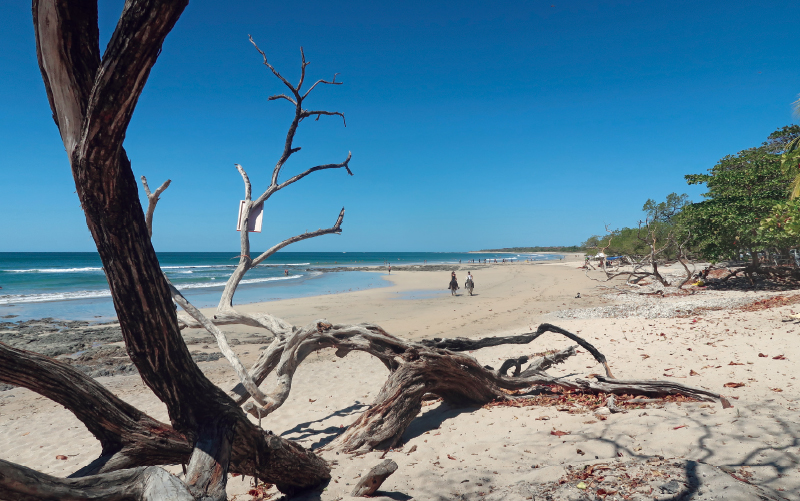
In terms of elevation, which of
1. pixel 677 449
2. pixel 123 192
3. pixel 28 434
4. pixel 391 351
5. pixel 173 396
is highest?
pixel 123 192

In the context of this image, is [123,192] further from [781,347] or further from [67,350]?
[67,350]

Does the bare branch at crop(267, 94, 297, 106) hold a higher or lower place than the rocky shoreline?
higher

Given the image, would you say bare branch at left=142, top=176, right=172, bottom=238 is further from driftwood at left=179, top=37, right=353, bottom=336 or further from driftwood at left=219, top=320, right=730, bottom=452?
driftwood at left=219, top=320, right=730, bottom=452

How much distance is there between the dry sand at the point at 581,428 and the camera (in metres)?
3.00

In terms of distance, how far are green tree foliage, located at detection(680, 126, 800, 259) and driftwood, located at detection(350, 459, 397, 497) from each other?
15.5 metres

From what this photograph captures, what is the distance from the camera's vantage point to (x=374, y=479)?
3334 mm

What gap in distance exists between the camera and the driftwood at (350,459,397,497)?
3.32 metres

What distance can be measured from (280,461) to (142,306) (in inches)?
73.5

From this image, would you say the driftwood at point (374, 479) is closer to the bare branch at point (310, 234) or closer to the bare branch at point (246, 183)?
the bare branch at point (310, 234)

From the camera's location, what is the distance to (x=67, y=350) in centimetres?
1105

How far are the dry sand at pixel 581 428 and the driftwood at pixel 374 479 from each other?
17 centimetres

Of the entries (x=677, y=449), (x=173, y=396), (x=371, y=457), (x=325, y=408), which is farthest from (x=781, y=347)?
(x=173, y=396)

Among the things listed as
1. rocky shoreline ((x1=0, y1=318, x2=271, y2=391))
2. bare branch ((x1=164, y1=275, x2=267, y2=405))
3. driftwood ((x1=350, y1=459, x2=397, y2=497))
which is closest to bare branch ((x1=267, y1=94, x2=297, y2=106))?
bare branch ((x1=164, y1=275, x2=267, y2=405))

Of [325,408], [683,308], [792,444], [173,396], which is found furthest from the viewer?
[683,308]
